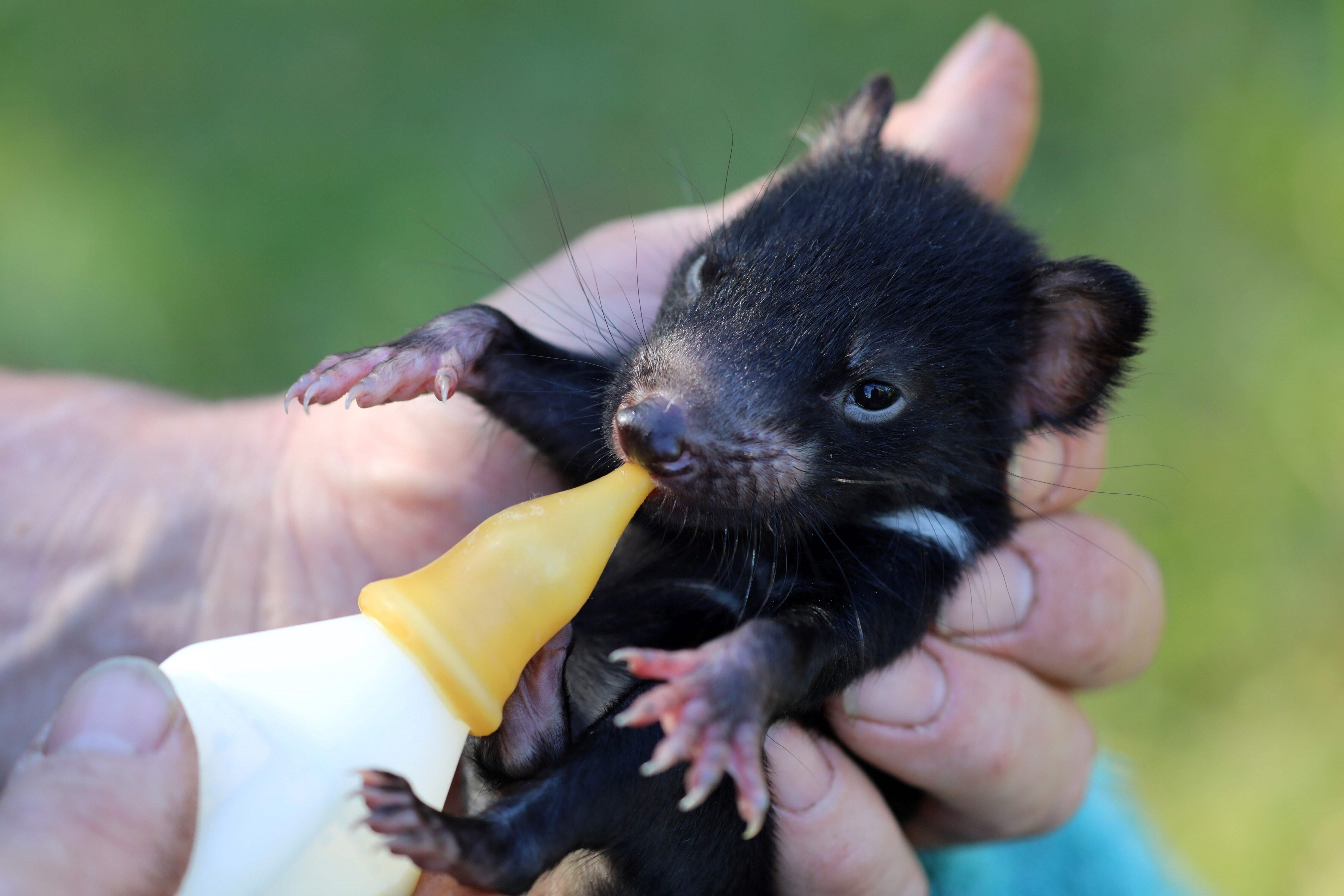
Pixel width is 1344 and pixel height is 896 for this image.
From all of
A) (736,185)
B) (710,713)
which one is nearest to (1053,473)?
(710,713)

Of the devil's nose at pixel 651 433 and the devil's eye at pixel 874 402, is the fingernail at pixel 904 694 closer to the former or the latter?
the devil's eye at pixel 874 402

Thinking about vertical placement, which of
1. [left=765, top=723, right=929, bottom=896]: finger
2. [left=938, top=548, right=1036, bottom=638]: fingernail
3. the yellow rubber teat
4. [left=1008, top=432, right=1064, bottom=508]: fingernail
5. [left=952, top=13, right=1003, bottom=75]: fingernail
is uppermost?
[left=952, top=13, right=1003, bottom=75]: fingernail

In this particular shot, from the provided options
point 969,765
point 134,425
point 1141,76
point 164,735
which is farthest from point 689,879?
point 1141,76

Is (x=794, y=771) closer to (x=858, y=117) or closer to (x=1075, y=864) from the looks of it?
(x=1075, y=864)

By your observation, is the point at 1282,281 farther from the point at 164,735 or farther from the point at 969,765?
the point at 164,735

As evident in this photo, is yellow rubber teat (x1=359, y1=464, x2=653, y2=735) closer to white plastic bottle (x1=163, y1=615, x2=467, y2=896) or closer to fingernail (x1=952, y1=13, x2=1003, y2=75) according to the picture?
white plastic bottle (x1=163, y1=615, x2=467, y2=896)

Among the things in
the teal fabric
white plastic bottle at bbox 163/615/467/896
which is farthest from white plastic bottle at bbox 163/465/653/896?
the teal fabric

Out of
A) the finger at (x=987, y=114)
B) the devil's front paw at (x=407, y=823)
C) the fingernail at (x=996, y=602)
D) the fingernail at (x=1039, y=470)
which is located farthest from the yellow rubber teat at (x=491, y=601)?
the finger at (x=987, y=114)

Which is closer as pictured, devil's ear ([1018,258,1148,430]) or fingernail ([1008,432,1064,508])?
devil's ear ([1018,258,1148,430])
